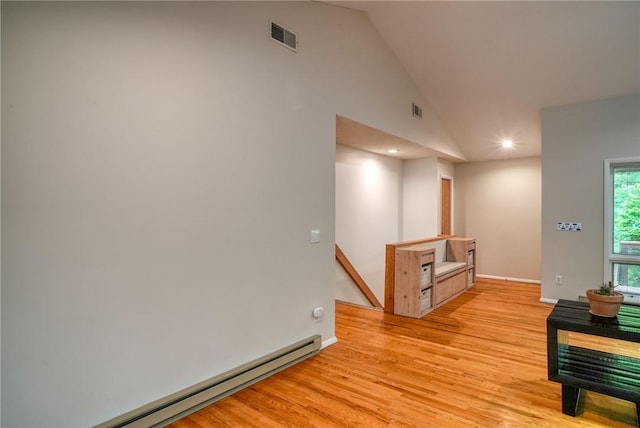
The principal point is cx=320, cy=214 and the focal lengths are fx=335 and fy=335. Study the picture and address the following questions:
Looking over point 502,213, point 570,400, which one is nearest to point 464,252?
point 502,213

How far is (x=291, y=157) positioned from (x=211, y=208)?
92 centimetres

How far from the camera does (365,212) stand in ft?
18.3

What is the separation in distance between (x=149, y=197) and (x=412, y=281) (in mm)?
3293

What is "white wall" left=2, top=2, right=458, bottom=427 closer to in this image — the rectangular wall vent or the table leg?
the rectangular wall vent

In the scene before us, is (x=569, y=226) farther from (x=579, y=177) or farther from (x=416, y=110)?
(x=416, y=110)

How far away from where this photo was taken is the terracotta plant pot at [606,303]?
2.20 m

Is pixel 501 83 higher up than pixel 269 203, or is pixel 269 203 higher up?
pixel 501 83

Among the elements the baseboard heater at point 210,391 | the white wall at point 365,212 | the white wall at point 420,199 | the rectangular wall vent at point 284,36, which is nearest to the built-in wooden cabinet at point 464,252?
the white wall at point 420,199

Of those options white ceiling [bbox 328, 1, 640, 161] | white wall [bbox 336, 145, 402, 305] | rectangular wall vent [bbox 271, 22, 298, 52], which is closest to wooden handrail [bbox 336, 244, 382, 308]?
white wall [bbox 336, 145, 402, 305]

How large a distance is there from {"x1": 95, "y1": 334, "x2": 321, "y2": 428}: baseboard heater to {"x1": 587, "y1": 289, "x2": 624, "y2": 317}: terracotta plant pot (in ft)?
7.19

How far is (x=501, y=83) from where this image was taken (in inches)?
178

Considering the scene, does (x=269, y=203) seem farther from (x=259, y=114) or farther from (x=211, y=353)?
(x=211, y=353)

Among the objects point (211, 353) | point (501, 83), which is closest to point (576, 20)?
point (501, 83)

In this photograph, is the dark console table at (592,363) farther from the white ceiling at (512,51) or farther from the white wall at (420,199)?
the white wall at (420,199)
